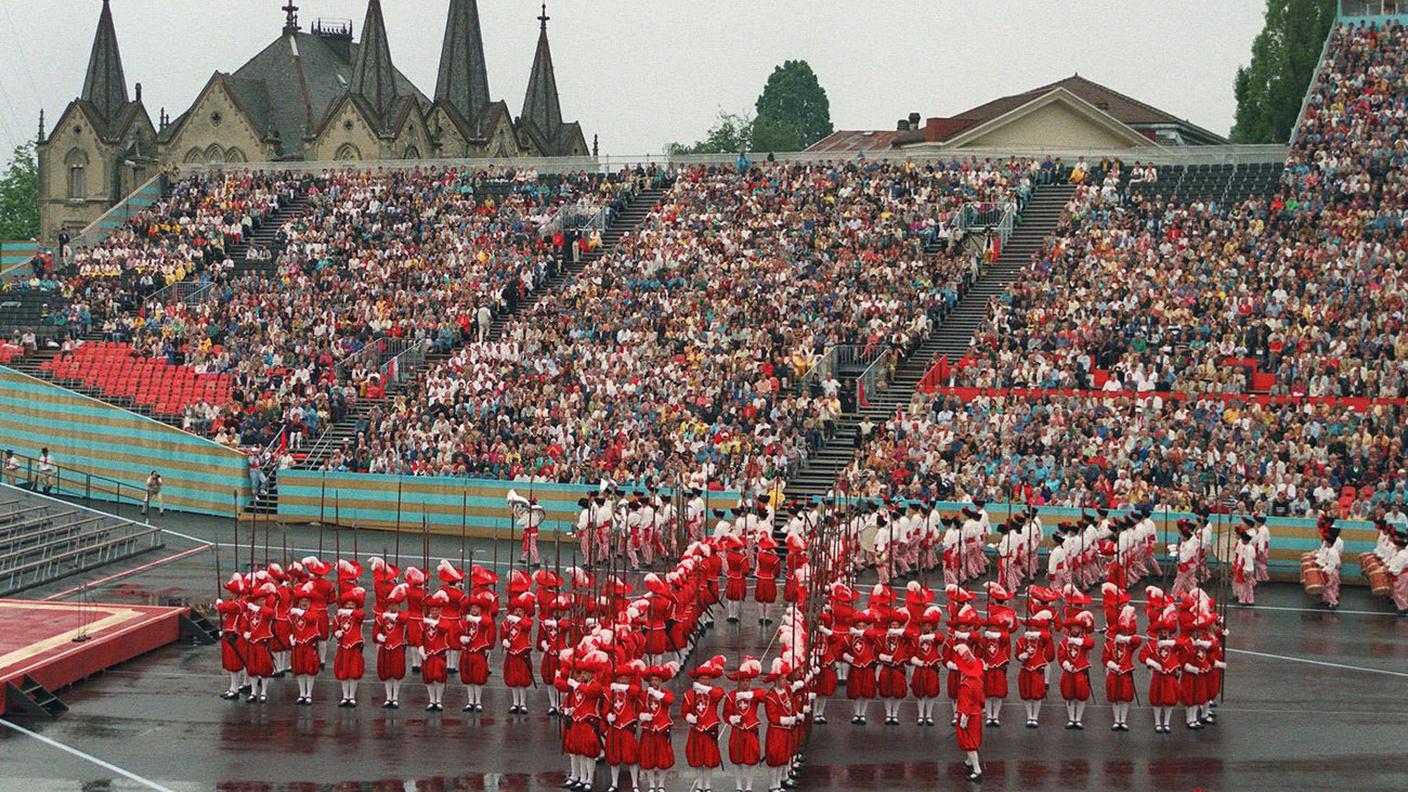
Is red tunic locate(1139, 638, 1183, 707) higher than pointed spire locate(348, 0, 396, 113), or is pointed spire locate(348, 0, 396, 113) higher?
pointed spire locate(348, 0, 396, 113)

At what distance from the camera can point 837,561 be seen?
98.0 ft

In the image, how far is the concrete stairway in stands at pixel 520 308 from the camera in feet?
152

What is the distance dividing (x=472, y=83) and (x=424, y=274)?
1146 inches

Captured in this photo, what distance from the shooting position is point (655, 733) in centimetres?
2138

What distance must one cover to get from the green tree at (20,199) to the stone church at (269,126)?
34.8 m

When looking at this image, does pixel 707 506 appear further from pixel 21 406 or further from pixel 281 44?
pixel 281 44

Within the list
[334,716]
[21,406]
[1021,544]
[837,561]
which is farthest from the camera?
[21,406]

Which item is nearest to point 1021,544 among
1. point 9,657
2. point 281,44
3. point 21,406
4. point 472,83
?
point 9,657

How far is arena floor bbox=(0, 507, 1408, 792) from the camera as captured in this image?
22500 mm

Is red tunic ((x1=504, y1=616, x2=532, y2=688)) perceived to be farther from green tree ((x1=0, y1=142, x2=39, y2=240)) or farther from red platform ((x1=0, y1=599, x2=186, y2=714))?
green tree ((x1=0, y1=142, x2=39, y2=240))

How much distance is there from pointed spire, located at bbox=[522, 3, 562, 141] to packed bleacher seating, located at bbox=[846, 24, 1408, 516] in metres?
41.2

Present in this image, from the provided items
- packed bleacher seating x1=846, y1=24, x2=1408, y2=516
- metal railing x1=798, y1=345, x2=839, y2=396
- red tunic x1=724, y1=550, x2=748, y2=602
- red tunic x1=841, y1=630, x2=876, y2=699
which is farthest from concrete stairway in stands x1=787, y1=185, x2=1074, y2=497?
red tunic x1=841, y1=630, x2=876, y2=699

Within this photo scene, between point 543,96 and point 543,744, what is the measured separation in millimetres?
66778

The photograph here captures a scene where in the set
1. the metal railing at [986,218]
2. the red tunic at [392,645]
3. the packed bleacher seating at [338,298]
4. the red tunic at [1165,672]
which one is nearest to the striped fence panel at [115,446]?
the packed bleacher seating at [338,298]
